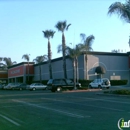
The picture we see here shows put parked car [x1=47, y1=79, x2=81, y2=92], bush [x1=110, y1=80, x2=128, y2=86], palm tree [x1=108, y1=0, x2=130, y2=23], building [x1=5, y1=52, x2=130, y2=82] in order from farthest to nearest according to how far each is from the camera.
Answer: building [x1=5, y1=52, x2=130, y2=82], bush [x1=110, y1=80, x2=128, y2=86], parked car [x1=47, y1=79, x2=81, y2=92], palm tree [x1=108, y1=0, x2=130, y2=23]

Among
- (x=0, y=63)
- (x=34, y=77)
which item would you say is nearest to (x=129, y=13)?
(x=34, y=77)

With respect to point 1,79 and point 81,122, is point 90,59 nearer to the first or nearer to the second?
point 81,122

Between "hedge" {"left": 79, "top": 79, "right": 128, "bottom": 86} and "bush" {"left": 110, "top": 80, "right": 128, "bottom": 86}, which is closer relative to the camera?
"hedge" {"left": 79, "top": 79, "right": 128, "bottom": 86}

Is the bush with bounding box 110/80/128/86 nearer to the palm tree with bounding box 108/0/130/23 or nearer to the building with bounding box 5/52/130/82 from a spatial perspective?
the building with bounding box 5/52/130/82

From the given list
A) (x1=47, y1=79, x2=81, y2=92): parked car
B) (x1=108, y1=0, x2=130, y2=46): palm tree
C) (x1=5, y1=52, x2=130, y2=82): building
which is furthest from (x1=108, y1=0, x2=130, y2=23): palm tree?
(x1=5, y1=52, x2=130, y2=82): building

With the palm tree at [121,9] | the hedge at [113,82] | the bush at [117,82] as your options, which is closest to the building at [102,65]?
the hedge at [113,82]

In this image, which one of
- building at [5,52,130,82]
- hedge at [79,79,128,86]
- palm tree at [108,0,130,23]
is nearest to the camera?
palm tree at [108,0,130,23]

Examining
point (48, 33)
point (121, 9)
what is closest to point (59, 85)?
point (121, 9)

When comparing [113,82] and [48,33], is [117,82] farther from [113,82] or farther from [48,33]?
[48,33]

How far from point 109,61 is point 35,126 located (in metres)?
46.0

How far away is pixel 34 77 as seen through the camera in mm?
75875

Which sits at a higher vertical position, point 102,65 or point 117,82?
point 102,65

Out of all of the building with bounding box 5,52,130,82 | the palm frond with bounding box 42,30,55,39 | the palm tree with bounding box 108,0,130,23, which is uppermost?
the palm frond with bounding box 42,30,55,39

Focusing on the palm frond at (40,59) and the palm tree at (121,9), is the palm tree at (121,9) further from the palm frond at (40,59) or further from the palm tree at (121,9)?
the palm frond at (40,59)
